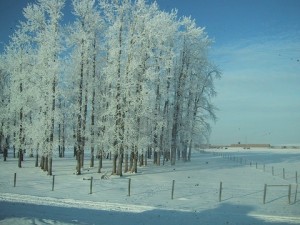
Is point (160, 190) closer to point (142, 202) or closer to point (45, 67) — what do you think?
point (142, 202)

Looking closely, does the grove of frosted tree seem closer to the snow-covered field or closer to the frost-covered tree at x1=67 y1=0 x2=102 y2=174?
the frost-covered tree at x1=67 y1=0 x2=102 y2=174

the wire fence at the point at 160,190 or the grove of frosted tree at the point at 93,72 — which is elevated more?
the grove of frosted tree at the point at 93,72

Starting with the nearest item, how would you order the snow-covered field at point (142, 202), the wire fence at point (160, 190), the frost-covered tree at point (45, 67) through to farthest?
the snow-covered field at point (142, 202) → the wire fence at point (160, 190) → the frost-covered tree at point (45, 67)

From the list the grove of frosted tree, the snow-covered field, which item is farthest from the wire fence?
the grove of frosted tree

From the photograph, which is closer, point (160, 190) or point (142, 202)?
point (142, 202)

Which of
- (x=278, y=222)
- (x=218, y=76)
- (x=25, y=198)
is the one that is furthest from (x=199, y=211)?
(x=218, y=76)

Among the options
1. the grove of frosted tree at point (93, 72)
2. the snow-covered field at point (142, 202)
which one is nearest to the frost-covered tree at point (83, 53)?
the grove of frosted tree at point (93, 72)

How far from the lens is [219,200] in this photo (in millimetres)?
19578

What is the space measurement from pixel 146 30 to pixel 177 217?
62.1ft

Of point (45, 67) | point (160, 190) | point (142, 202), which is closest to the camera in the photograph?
point (142, 202)

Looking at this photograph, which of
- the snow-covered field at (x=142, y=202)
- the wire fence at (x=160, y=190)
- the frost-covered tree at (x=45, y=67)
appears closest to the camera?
the snow-covered field at (x=142, y=202)

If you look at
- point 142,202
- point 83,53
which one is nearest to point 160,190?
point 142,202

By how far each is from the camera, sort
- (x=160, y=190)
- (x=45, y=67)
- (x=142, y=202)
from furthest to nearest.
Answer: (x=45, y=67) → (x=160, y=190) → (x=142, y=202)

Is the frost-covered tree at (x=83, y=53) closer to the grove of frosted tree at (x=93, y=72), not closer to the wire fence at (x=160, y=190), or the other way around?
the grove of frosted tree at (x=93, y=72)
